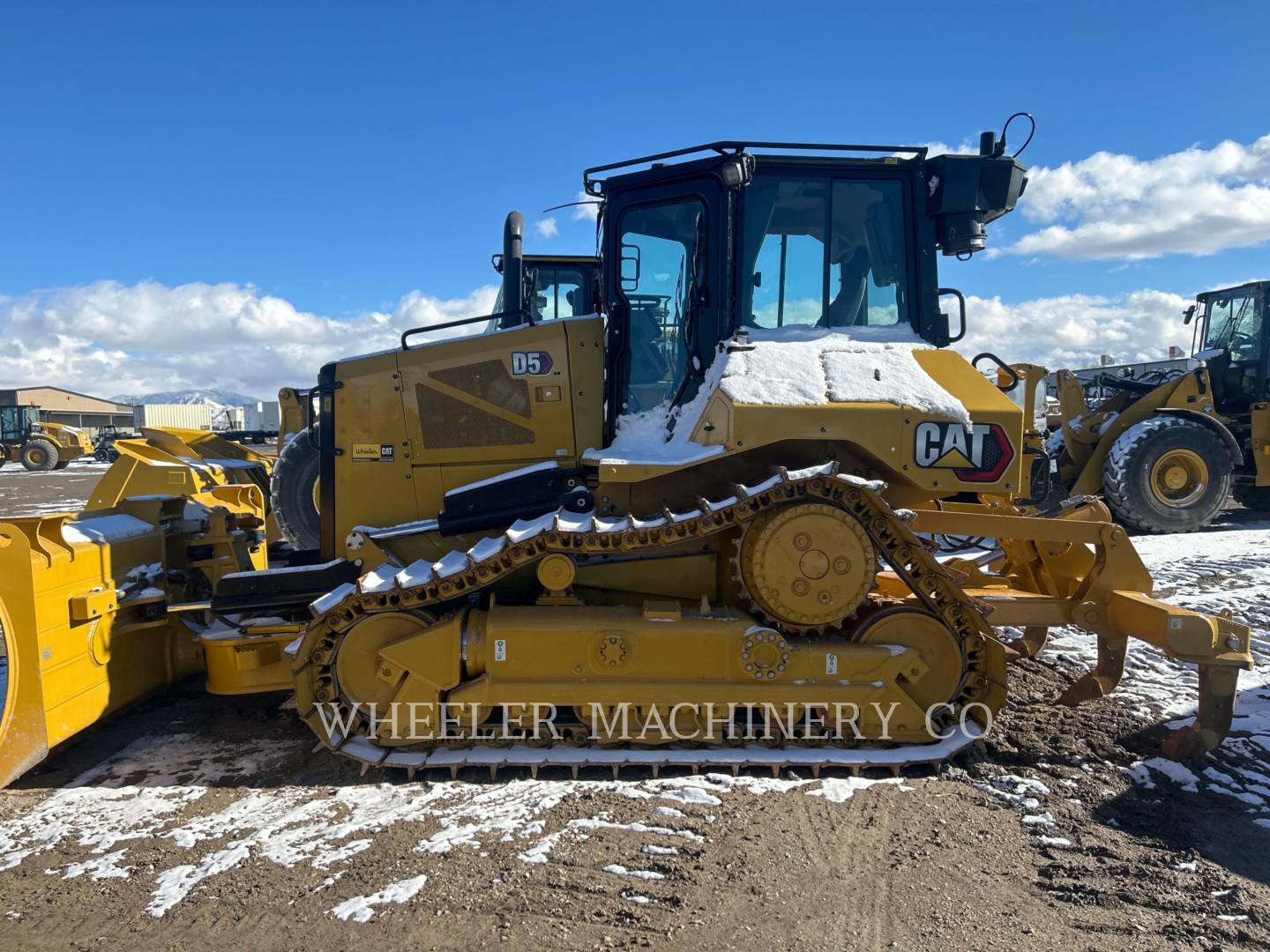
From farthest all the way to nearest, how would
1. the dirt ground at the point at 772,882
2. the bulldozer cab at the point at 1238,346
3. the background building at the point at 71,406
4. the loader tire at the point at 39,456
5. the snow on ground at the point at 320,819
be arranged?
1. the background building at the point at 71,406
2. the loader tire at the point at 39,456
3. the bulldozer cab at the point at 1238,346
4. the snow on ground at the point at 320,819
5. the dirt ground at the point at 772,882

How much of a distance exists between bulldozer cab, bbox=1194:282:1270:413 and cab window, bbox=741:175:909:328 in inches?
445

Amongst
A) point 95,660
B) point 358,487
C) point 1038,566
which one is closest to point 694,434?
point 358,487

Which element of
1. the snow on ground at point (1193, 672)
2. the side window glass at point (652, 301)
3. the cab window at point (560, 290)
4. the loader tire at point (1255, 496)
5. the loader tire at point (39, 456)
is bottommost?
the snow on ground at point (1193, 672)

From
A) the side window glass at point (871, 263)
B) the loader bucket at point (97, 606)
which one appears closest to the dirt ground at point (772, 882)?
the loader bucket at point (97, 606)

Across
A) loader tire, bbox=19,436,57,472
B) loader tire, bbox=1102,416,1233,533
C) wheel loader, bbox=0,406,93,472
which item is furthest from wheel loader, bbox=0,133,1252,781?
wheel loader, bbox=0,406,93,472

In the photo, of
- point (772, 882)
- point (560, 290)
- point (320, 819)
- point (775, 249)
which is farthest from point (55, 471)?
point (772, 882)

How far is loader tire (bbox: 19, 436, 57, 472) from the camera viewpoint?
3284 cm

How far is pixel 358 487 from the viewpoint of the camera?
16.1 feet

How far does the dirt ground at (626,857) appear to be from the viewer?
285 cm

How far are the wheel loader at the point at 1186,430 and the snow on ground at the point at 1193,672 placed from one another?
2.80ft

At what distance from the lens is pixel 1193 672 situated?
5.49m

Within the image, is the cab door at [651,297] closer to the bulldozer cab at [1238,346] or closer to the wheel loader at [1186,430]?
the wheel loader at [1186,430]

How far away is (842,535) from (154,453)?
20.5ft

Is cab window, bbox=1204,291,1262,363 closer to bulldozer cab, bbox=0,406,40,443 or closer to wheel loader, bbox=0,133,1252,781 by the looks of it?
wheel loader, bbox=0,133,1252,781
